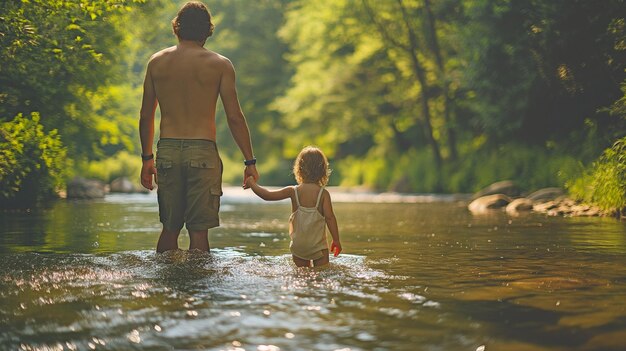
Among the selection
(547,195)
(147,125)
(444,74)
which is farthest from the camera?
(444,74)

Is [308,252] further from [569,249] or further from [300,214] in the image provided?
[569,249]

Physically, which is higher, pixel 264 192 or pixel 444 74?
pixel 444 74

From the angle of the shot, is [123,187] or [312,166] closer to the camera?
[312,166]

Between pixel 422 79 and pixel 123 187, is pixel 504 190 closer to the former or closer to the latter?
pixel 422 79

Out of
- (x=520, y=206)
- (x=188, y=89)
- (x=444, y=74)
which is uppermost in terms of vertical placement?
(x=444, y=74)

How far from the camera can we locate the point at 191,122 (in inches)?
261

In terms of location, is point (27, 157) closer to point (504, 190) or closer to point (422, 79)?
point (504, 190)

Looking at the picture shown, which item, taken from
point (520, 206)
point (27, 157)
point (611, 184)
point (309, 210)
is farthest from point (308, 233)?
point (520, 206)

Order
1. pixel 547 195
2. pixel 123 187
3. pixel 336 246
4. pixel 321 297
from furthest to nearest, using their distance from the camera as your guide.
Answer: pixel 123 187 < pixel 547 195 < pixel 336 246 < pixel 321 297

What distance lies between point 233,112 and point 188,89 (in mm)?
428

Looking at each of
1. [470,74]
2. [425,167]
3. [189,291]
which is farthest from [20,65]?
[425,167]

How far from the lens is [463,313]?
4398 mm

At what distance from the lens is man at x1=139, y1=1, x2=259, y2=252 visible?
662cm

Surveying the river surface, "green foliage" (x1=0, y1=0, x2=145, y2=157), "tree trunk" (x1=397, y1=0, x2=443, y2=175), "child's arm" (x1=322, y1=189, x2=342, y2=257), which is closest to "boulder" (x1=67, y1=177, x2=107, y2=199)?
"green foliage" (x1=0, y1=0, x2=145, y2=157)
